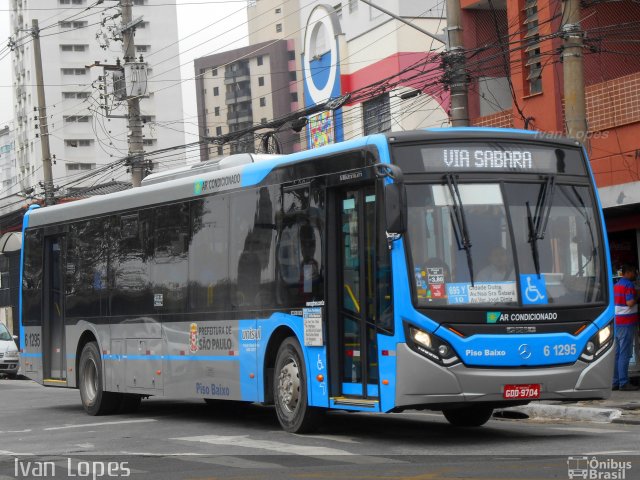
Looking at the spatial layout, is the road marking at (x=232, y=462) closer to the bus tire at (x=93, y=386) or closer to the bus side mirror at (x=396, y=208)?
the bus side mirror at (x=396, y=208)

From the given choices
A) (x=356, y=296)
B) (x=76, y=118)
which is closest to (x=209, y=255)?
(x=356, y=296)

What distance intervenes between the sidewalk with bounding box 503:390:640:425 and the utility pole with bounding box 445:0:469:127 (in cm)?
477

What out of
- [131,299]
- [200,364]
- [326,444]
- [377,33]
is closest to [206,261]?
[200,364]

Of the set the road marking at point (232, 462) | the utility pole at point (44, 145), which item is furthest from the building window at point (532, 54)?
the utility pole at point (44, 145)

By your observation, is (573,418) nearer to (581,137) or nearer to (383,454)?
(581,137)

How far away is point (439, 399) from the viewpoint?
37.7 feet

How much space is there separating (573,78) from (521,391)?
18.9 ft

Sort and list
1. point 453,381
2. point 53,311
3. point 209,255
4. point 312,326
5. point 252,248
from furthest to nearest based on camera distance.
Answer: point 53,311 → point 209,255 → point 252,248 → point 312,326 → point 453,381

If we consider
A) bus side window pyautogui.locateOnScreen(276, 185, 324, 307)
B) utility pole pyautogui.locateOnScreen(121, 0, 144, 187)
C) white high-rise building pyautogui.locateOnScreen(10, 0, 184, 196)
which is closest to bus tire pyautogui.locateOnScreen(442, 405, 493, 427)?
bus side window pyautogui.locateOnScreen(276, 185, 324, 307)

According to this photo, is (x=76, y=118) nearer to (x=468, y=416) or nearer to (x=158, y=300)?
(x=158, y=300)

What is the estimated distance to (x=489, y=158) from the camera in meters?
12.2

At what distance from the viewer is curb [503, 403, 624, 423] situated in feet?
48.8

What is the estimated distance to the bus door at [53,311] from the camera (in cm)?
1933

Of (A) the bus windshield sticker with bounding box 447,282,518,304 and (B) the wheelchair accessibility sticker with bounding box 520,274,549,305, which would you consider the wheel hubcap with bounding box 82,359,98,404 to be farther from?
(B) the wheelchair accessibility sticker with bounding box 520,274,549,305
